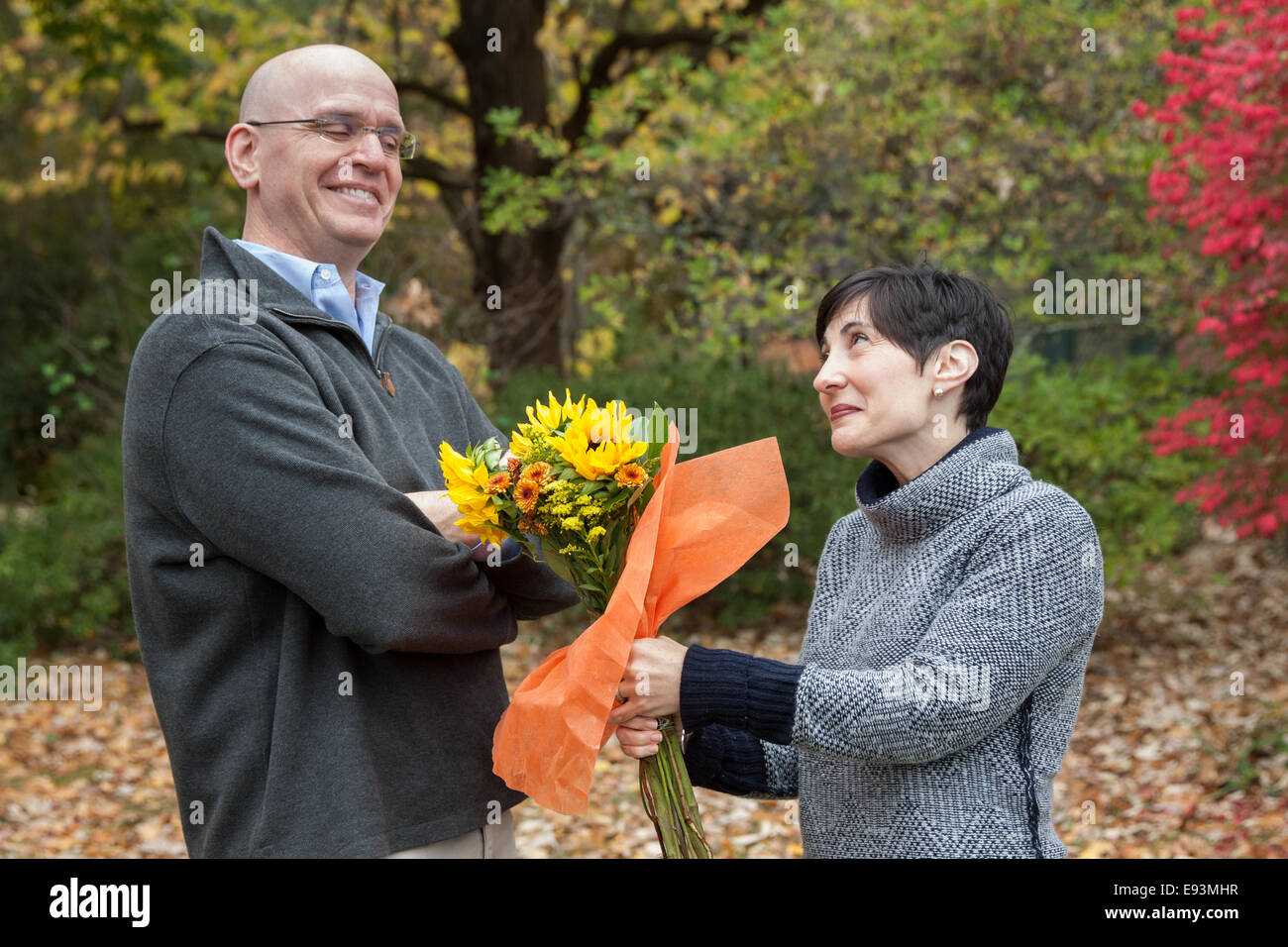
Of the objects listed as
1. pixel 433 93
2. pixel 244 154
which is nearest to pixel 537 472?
pixel 244 154

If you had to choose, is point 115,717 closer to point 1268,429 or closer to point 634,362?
point 634,362

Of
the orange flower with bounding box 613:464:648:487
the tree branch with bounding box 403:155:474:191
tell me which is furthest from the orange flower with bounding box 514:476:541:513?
the tree branch with bounding box 403:155:474:191

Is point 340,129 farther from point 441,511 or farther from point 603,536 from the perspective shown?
point 603,536

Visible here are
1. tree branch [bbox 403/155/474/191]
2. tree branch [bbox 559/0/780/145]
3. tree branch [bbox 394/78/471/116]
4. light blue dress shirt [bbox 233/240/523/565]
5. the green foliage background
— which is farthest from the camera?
tree branch [bbox 394/78/471/116]

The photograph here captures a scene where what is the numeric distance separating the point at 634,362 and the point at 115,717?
4.57 m

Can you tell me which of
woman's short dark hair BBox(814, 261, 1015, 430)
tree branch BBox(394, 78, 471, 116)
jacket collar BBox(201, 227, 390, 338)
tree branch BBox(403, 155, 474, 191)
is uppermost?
tree branch BBox(394, 78, 471, 116)

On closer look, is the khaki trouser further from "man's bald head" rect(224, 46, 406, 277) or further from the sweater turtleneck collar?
"man's bald head" rect(224, 46, 406, 277)

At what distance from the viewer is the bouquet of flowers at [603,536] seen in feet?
6.45

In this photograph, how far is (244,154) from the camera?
2.39 m

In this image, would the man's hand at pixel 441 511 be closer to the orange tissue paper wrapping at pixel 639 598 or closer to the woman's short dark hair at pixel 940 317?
the orange tissue paper wrapping at pixel 639 598

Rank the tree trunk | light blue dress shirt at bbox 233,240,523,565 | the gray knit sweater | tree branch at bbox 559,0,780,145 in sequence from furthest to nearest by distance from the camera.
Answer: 1. tree branch at bbox 559,0,780,145
2. the tree trunk
3. light blue dress shirt at bbox 233,240,523,565
4. the gray knit sweater

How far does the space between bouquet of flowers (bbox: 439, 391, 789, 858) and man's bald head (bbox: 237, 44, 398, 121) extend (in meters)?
0.83

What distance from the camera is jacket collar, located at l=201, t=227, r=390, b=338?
2.22m

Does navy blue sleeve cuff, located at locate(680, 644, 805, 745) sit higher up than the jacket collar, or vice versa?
the jacket collar
